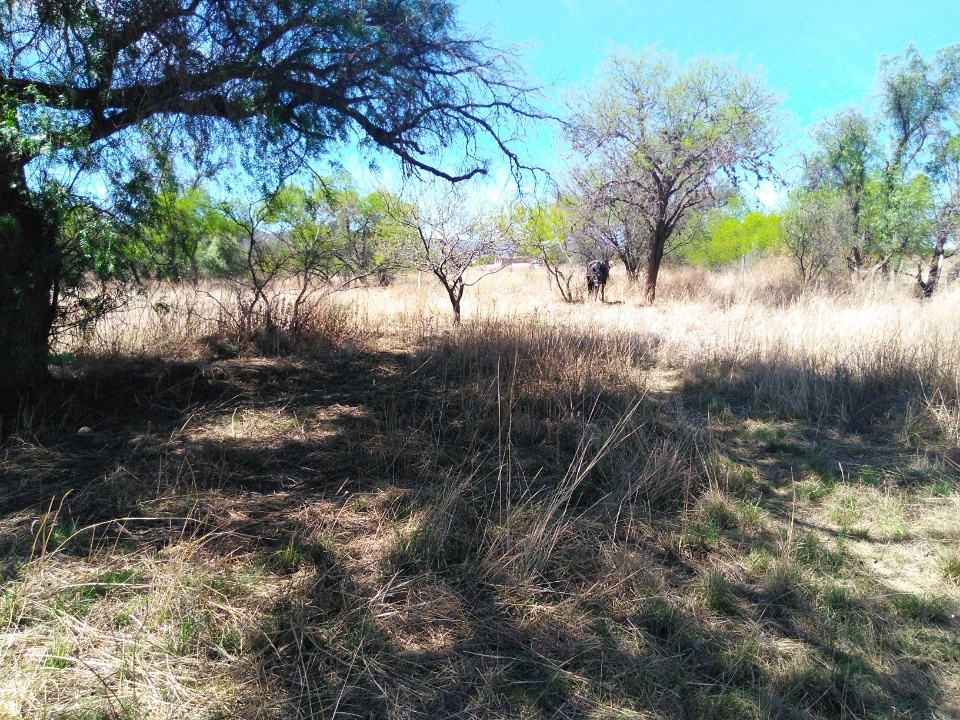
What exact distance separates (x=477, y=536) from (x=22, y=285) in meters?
4.04

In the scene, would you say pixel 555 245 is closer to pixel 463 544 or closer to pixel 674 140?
pixel 674 140

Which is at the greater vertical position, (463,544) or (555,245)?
(555,245)

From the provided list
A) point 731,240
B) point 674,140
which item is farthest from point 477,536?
point 731,240

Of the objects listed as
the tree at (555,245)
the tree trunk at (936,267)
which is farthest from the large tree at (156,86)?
the tree trunk at (936,267)

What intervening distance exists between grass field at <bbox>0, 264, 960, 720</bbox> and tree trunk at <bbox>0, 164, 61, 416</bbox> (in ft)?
0.80

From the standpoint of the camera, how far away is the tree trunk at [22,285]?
14.8 feet

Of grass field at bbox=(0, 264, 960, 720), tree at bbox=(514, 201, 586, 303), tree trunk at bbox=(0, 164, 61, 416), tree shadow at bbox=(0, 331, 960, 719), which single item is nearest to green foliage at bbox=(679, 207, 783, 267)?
tree at bbox=(514, 201, 586, 303)

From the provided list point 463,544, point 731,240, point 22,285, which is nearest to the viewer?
point 463,544

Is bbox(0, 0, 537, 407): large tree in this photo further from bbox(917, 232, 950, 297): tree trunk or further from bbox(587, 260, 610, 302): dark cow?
bbox(917, 232, 950, 297): tree trunk

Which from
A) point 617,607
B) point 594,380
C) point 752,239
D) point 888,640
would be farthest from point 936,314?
point 752,239

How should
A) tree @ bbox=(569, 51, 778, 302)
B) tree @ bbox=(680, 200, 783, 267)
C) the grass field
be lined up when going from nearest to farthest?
the grass field
tree @ bbox=(569, 51, 778, 302)
tree @ bbox=(680, 200, 783, 267)

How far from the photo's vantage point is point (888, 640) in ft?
8.83

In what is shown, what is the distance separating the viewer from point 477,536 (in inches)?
134

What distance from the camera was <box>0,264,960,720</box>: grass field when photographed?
93.7 inches
